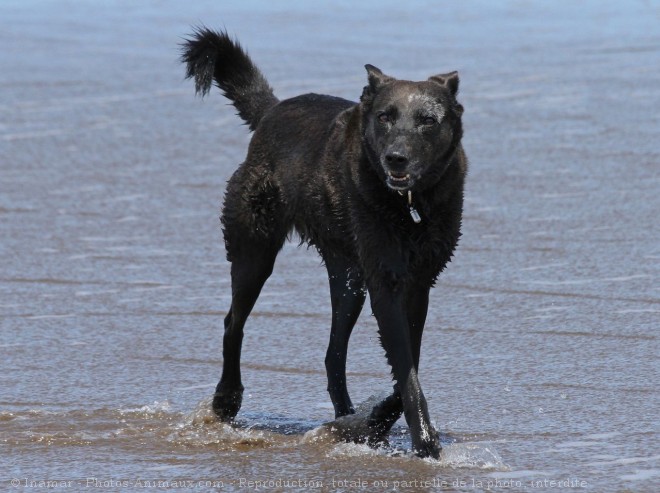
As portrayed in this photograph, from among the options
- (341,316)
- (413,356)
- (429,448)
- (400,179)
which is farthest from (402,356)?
(341,316)

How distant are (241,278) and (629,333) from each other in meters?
1.72

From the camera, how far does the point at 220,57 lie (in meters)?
6.24

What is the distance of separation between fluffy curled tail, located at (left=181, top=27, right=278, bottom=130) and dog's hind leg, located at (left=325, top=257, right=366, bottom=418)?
2.90ft

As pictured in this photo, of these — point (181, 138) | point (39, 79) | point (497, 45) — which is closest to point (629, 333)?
point (181, 138)

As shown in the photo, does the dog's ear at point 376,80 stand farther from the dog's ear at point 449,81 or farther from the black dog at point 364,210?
the dog's ear at point 449,81

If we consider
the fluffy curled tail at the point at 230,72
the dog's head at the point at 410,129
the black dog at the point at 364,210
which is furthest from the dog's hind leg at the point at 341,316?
the fluffy curled tail at the point at 230,72

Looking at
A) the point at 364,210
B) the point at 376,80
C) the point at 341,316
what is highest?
the point at 376,80

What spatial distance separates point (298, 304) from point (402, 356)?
2120 millimetres

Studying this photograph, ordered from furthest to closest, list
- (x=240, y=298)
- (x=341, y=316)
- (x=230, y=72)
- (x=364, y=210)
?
(x=230, y=72)
(x=240, y=298)
(x=341, y=316)
(x=364, y=210)

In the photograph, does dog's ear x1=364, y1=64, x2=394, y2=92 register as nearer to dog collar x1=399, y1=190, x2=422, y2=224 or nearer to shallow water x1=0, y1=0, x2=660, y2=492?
dog collar x1=399, y1=190, x2=422, y2=224

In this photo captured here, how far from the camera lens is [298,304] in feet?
23.0

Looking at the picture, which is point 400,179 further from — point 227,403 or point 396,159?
point 227,403

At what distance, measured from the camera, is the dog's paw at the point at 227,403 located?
216 inches

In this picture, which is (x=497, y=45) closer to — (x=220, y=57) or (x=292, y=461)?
(x=220, y=57)
